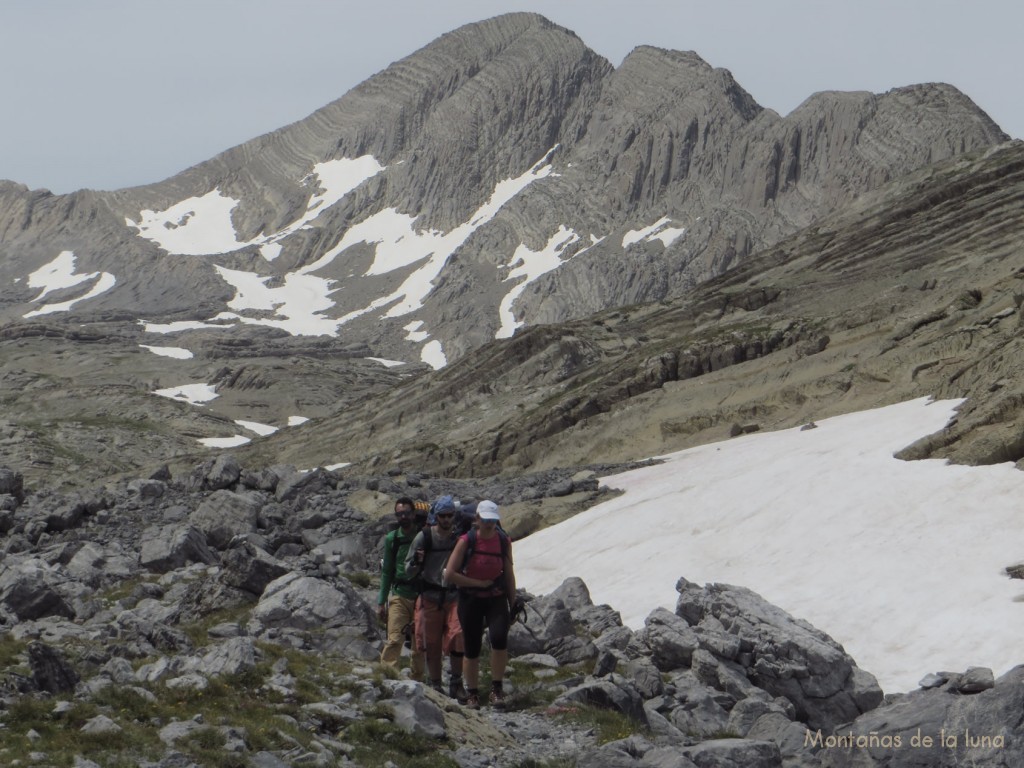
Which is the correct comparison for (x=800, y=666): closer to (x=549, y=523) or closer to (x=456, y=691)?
(x=456, y=691)

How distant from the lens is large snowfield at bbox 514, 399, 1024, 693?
21.8 meters

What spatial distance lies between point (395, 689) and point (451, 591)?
2.77m

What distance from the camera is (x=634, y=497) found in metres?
39.7

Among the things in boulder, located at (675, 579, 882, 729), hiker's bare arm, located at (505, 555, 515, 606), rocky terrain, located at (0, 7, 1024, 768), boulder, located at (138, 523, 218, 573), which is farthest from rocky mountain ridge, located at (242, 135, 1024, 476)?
boulder, located at (138, 523, 218, 573)

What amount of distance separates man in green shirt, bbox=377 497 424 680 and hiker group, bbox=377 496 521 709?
0.6 inches

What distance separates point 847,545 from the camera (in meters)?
26.8

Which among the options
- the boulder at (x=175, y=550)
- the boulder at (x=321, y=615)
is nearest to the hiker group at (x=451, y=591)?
the boulder at (x=321, y=615)

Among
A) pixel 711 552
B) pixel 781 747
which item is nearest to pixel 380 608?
pixel 781 747

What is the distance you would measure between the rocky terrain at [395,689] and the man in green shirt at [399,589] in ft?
2.54

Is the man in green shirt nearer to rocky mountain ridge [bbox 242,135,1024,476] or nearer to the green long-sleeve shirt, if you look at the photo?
the green long-sleeve shirt

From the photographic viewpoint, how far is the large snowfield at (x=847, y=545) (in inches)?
858

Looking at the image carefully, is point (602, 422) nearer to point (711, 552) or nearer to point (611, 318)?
point (611, 318)

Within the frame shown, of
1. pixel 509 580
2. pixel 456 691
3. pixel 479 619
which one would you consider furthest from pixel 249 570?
pixel 509 580

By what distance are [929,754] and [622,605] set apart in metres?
14.5
